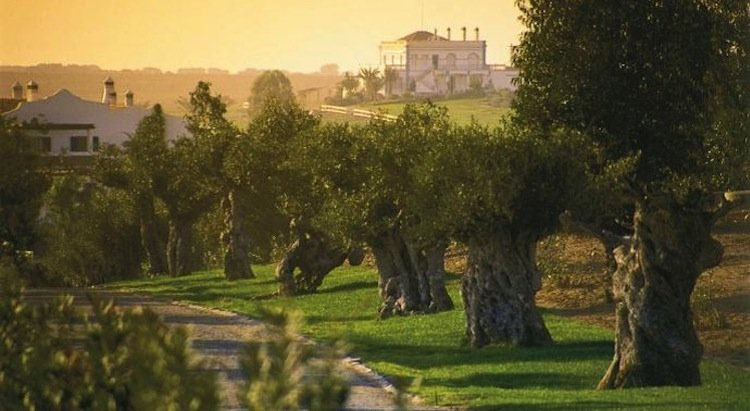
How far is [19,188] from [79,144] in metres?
36.6

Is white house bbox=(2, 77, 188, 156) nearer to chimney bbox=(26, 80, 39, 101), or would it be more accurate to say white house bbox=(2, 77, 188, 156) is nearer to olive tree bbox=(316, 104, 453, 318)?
chimney bbox=(26, 80, 39, 101)

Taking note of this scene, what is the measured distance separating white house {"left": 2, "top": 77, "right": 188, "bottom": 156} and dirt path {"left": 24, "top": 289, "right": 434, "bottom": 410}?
42746 mm

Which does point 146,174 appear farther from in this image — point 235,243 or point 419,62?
point 419,62

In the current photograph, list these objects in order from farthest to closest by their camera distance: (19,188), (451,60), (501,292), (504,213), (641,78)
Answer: (451,60), (19,188), (641,78), (501,292), (504,213)

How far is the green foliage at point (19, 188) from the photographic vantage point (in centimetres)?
7100

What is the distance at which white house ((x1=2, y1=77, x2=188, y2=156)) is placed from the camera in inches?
4163

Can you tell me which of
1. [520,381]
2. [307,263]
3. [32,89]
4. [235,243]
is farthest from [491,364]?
[32,89]

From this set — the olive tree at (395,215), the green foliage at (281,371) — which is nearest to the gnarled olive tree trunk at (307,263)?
the olive tree at (395,215)

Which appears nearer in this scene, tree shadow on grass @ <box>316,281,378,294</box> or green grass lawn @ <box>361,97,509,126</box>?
tree shadow on grass @ <box>316,281,378,294</box>

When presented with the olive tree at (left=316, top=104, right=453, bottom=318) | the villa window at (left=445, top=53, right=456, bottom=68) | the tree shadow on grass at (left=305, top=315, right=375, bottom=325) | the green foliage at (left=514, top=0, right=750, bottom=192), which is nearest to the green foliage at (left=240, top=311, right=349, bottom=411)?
the green foliage at (left=514, top=0, right=750, bottom=192)

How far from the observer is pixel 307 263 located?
55906 mm

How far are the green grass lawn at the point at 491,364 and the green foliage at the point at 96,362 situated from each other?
2675 millimetres

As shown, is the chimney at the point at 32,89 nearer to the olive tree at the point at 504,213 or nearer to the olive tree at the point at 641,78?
the olive tree at the point at 641,78

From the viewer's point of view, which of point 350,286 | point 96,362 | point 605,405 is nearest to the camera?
point 96,362
